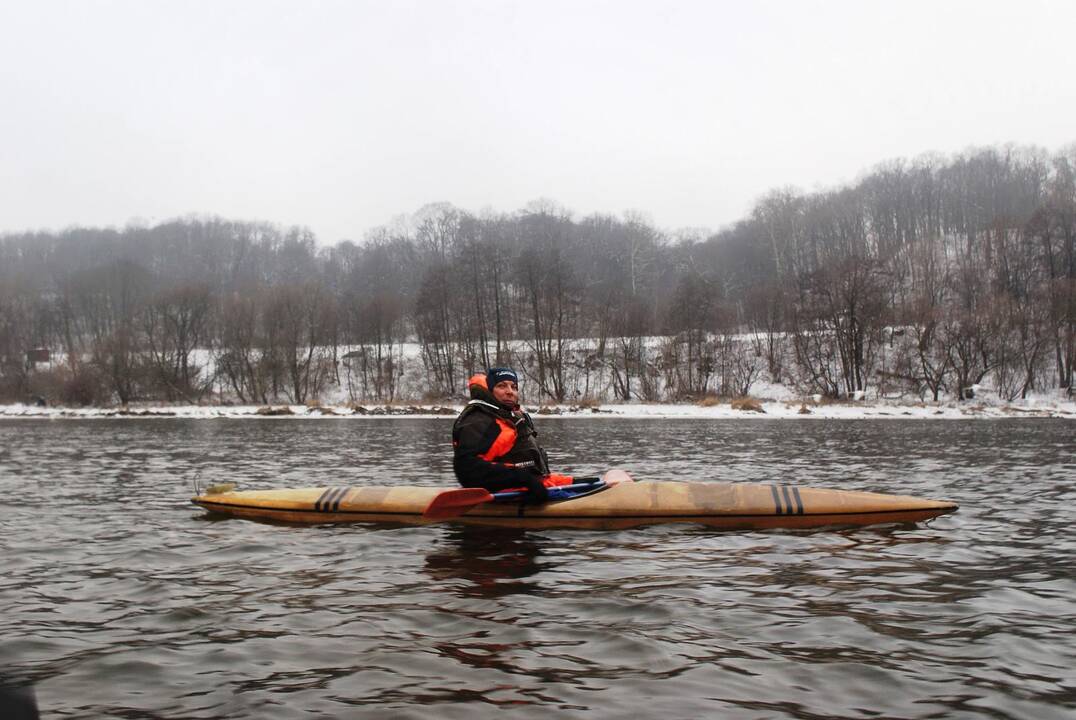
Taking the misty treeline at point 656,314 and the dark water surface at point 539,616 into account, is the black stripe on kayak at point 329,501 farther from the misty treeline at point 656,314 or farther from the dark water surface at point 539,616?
the misty treeline at point 656,314

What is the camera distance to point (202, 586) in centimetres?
639

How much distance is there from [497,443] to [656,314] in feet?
169

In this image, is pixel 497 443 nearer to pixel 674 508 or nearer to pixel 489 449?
pixel 489 449

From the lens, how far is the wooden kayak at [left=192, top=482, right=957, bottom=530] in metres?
8.20

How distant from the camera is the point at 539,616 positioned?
543cm

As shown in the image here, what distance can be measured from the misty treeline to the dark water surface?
35309mm

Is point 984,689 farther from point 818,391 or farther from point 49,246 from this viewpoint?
point 49,246

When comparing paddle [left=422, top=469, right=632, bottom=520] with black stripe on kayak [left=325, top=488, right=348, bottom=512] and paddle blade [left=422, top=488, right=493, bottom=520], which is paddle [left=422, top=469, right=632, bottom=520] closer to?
paddle blade [left=422, top=488, right=493, bottom=520]

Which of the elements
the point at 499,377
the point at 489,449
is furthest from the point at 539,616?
the point at 499,377

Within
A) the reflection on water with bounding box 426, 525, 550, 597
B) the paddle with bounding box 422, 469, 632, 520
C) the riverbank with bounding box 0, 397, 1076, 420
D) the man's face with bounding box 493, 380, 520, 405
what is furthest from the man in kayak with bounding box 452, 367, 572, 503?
the riverbank with bounding box 0, 397, 1076, 420

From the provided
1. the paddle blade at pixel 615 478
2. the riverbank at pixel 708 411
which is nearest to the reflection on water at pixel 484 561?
the paddle blade at pixel 615 478

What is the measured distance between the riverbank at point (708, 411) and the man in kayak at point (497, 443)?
73.2 ft

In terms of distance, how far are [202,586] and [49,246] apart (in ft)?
366

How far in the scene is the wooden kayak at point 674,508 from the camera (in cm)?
820
